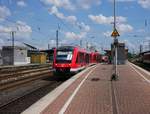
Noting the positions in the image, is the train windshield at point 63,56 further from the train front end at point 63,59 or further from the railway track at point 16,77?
the railway track at point 16,77

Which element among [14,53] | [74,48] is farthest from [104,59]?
[74,48]

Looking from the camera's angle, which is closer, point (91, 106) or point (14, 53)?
point (91, 106)

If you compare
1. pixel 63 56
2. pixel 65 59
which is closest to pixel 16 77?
pixel 63 56

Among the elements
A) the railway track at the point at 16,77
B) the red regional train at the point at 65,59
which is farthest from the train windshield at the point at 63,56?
the railway track at the point at 16,77

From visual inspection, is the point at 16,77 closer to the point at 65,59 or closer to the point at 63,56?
the point at 63,56

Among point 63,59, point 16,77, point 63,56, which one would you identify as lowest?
point 16,77

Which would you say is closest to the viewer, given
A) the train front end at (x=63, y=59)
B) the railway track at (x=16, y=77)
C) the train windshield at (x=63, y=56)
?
the railway track at (x=16, y=77)

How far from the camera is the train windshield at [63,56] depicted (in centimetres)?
3145

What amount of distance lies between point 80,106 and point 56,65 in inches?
713

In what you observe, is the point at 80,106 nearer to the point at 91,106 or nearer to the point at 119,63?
the point at 91,106

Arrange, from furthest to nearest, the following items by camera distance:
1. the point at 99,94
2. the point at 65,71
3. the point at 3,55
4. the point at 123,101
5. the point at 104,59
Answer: the point at 104,59
the point at 3,55
the point at 65,71
the point at 99,94
the point at 123,101

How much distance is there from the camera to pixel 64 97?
16.2m

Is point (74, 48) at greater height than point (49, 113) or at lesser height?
greater

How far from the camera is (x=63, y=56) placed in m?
31.7
